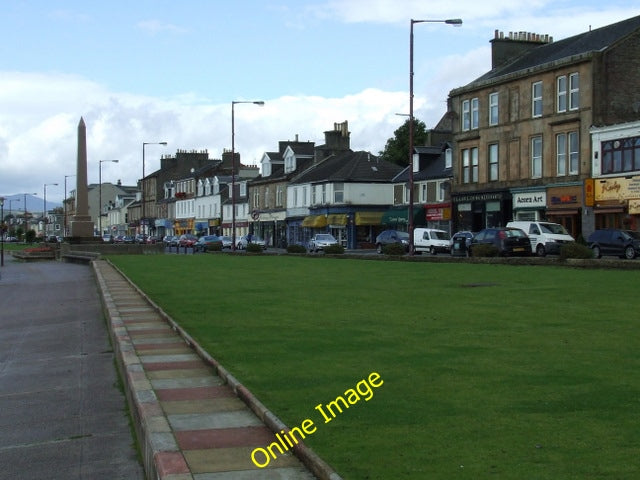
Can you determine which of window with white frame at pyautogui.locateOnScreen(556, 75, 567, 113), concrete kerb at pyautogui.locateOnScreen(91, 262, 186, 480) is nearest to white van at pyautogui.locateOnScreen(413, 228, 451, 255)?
window with white frame at pyautogui.locateOnScreen(556, 75, 567, 113)

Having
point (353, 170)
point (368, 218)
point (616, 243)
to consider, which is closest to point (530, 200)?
point (616, 243)

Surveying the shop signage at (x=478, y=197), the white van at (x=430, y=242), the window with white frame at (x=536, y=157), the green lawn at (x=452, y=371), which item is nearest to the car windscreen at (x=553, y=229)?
the white van at (x=430, y=242)

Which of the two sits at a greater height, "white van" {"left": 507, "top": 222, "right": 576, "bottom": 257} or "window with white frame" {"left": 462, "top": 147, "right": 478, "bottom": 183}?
"window with white frame" {"left": 462, "top": 147, "right": 478, "bottom": 183}

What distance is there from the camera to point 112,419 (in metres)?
9.77

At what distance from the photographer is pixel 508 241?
40.5 m

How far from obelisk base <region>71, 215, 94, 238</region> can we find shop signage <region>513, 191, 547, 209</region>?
35.6m

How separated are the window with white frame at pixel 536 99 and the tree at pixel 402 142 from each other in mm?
45310

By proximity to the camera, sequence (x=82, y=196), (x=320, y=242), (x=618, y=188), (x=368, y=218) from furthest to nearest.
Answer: (x=368, y=218)
(x=82, y=196)
(x=320, y=242)
(x=618, y=188)

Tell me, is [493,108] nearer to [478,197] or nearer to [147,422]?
[478,197]

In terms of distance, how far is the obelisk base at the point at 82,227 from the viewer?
232ft

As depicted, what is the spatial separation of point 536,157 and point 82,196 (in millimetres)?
34664

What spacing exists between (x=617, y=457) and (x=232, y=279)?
22736 mm

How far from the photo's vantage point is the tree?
101 meters

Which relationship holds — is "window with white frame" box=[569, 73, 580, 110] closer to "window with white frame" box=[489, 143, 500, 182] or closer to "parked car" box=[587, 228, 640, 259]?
"window with white frame" box=[489, 143, 500, 182]
